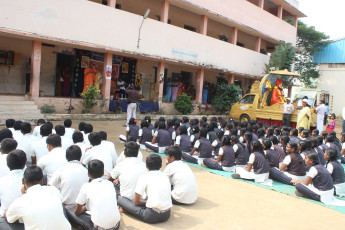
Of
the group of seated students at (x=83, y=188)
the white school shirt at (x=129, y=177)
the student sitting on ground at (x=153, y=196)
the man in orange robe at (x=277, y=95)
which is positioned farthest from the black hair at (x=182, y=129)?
the man in orange robe at (x=277, y=95)

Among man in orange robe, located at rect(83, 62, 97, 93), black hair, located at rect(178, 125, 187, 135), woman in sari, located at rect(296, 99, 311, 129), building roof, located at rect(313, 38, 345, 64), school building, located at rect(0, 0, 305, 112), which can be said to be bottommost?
black hair, located at rect(178, 125, 187, 135)

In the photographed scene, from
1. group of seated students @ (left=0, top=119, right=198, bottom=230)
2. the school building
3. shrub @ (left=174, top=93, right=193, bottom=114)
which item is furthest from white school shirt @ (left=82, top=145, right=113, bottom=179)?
shrub @ (left=174, top=93, right=193, bottom=114)

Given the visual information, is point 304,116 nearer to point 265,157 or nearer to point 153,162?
point 265,157

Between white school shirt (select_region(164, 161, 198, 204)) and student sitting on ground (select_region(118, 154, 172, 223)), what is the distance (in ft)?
1.87

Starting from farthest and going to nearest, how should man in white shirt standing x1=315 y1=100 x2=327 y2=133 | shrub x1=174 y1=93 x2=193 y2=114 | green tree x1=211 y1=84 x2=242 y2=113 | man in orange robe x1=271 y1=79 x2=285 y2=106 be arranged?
green tree x1=211 y1=84 x2=242 y2=113
shrub x1=174 y1=93 x2=193 y2=114
man in orange robe x1=271 y1=79 x2=285 y2=106
man in white shirt standing x1=315 y1=100 x2=327 y2=133

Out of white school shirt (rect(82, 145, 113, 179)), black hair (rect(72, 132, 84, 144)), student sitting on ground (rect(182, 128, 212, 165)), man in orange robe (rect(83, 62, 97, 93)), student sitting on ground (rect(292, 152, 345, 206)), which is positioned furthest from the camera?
man in orange robe (rect(83, 62, 97, 93))

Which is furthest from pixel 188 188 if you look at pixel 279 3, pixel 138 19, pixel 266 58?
pixel 279 3

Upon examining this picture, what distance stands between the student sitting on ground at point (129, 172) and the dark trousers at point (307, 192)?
116 inches

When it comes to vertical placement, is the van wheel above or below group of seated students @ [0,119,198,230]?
above

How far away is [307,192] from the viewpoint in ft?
17.2

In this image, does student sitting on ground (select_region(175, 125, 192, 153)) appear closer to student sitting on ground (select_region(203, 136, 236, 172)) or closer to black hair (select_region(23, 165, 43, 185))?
student sitting on ground (select_region(203, 136, 236, 172))

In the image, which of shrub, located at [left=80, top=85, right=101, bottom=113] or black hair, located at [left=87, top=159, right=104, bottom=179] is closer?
black hair, located at [left=87, top=159, right=104, bottom=179]

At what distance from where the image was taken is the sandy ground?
395cm

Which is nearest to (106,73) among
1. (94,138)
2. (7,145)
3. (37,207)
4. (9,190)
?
(94,138)
